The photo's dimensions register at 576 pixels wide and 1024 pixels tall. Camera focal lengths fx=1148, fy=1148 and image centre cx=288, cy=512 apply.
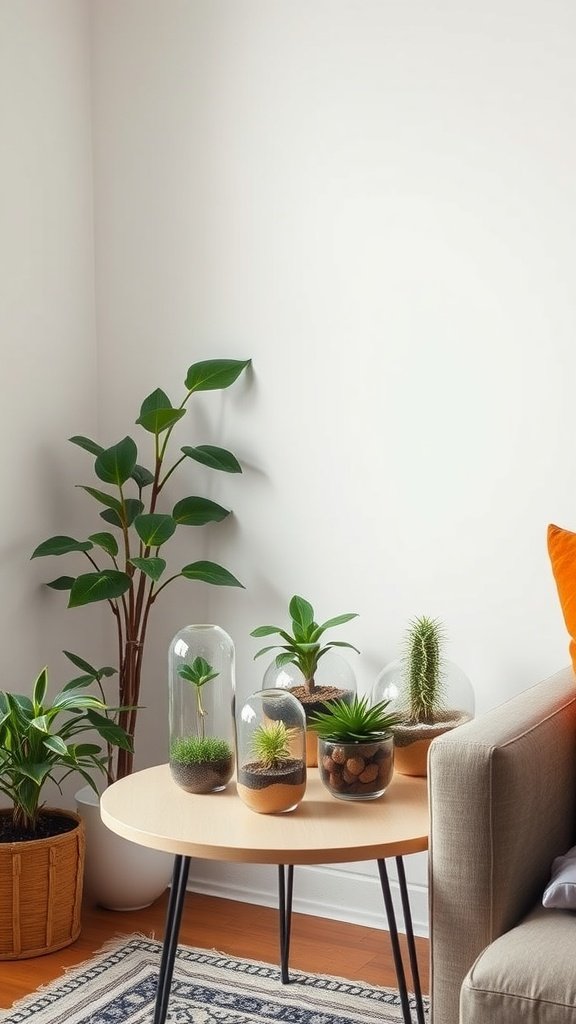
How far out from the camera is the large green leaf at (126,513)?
276cm

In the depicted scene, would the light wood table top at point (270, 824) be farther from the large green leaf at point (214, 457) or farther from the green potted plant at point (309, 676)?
the large green leaf at point (214, 457)

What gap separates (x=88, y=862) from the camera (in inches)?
109

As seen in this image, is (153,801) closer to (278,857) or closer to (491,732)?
(278,857)

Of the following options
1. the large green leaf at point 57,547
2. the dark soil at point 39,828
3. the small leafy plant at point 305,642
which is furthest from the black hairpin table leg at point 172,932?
the large green leaf at point 57,547

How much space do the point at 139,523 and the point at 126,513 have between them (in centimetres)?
13

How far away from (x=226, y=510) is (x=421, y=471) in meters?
0.52

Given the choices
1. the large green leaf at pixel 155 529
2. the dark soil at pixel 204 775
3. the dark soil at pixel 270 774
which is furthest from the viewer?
the large green leaf at pixel 155 529

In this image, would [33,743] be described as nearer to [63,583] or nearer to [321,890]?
[63,583]

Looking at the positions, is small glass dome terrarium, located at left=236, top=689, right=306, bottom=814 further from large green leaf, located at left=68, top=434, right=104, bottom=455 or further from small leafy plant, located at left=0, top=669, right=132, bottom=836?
large green leaf, located at left=68, top=434, right=104, bottom=455

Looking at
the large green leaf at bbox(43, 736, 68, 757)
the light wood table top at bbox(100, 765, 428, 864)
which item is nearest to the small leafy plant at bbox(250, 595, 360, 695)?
the light wood table top at bbox(100, 765, 428, 864)

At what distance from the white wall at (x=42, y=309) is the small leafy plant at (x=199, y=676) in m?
0.93

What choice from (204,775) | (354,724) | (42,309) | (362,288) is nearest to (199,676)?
(204,775)

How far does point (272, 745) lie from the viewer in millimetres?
1863

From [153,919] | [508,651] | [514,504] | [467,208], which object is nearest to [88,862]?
[153,919]
